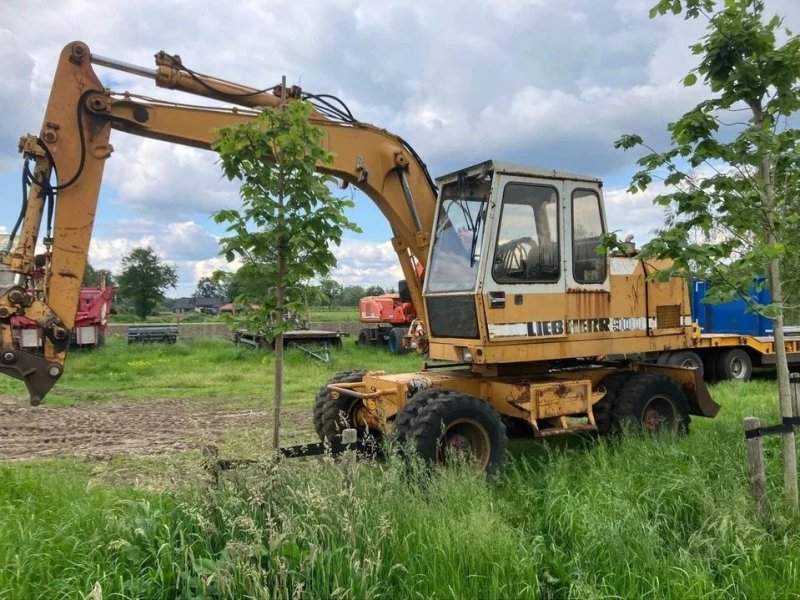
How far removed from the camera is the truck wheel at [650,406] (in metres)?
6.80

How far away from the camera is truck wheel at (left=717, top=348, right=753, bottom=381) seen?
43.4ft

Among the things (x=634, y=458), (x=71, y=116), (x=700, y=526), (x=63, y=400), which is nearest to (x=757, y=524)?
(x=700, y=526)

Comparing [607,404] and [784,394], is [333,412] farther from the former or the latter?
[784,394]

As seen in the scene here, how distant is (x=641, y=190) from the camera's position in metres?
4.61

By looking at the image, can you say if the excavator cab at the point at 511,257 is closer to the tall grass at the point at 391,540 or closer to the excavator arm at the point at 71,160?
the excavator arm at the point at 71,160

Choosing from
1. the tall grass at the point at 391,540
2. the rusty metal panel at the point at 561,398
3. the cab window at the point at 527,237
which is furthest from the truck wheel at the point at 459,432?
the cab window at the point at 527,237

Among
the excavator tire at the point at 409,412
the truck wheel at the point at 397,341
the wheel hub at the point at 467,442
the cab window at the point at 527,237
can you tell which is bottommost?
the wheel hub at the point at 467,442

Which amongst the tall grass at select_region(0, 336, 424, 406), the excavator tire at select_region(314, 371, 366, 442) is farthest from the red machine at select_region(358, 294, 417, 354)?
the excavator tire at select_region(314, 371, 366, 442)

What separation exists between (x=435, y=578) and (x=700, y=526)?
1910 millimetres

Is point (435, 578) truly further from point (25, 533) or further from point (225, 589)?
point (25, 533)

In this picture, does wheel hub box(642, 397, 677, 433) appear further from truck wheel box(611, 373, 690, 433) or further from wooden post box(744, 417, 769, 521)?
wooden post box(744, 417, 769, 521)

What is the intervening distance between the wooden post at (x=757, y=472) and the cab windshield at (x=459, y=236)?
8.90 ft

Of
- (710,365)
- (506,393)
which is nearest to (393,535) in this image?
(506,393)

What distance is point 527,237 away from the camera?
6410 millimetres
